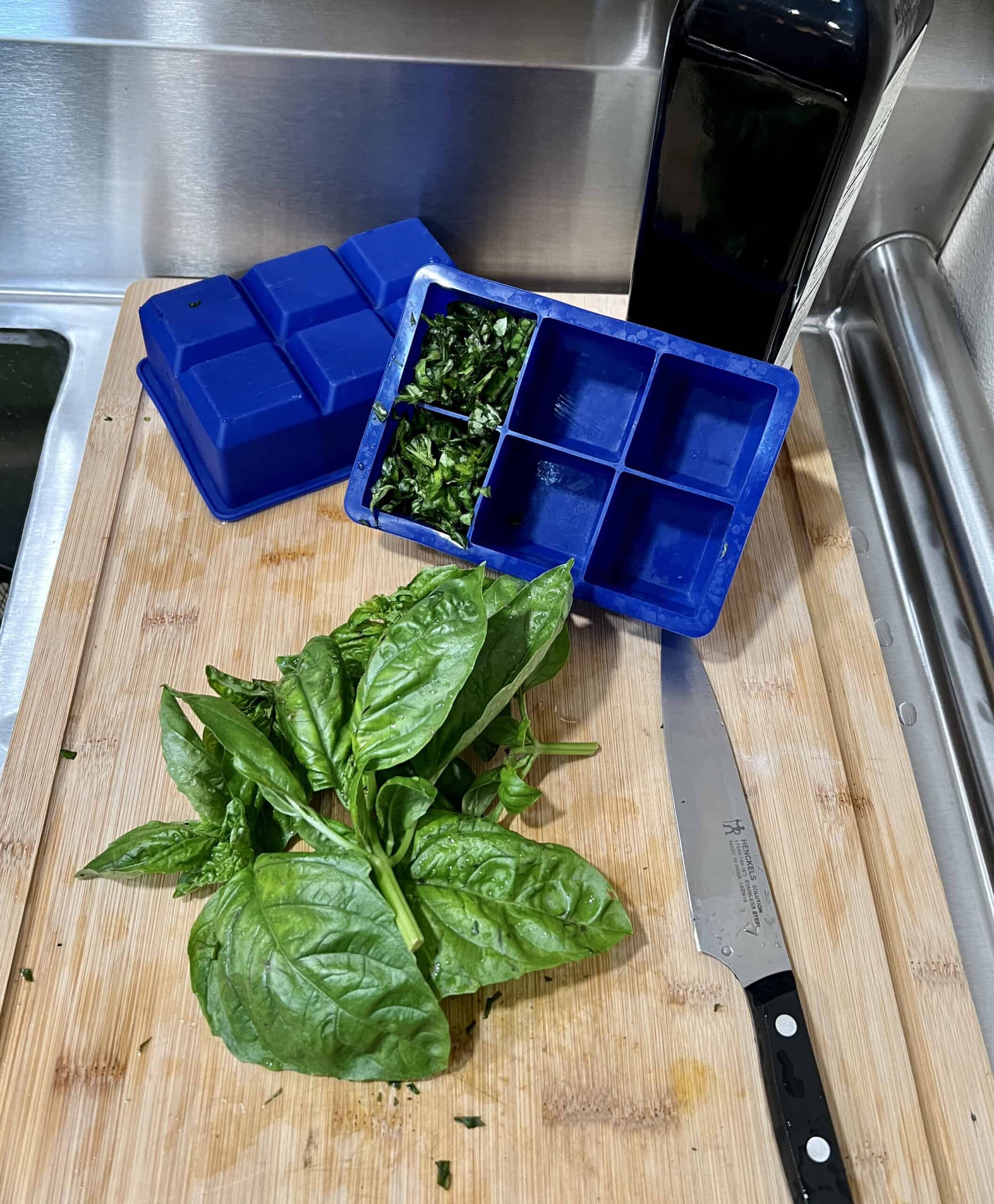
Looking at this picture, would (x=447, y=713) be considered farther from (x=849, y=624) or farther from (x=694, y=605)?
(x=849, y=624)

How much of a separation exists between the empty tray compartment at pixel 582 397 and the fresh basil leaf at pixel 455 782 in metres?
0.30

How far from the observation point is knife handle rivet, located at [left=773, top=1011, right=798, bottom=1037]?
0.70 m

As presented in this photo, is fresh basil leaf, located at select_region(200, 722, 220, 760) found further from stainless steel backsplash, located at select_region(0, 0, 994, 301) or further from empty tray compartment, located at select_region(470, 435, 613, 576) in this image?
stainless steel backsplash, located at select_region(0, 0, 994, 301)

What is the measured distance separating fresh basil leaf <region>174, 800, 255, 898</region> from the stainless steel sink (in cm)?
29

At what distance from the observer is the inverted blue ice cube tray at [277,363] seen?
0.93 m

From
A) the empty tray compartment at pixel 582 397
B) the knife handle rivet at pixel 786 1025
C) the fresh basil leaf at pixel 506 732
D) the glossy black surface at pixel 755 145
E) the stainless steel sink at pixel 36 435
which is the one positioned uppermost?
the glossy black surface at pixel 755 145

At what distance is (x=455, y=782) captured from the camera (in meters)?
0.79

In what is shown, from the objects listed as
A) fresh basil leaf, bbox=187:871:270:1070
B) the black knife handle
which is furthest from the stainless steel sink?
the black knife handle

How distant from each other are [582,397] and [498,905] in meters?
0.46

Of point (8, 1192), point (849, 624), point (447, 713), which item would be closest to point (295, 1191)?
point (8, 1192)

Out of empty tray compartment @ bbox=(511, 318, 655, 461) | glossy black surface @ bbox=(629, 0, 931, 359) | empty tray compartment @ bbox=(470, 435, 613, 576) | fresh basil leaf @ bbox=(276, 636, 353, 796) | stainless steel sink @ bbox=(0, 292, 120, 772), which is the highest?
glossy black surface @ bbox=(629, 0, 931, 359)

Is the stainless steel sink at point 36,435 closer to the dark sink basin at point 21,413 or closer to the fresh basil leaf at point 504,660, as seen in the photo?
the dark sink basin at point 21,413

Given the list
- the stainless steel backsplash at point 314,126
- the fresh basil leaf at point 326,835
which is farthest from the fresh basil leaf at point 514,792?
the stainless steel backsplash at point 314,126

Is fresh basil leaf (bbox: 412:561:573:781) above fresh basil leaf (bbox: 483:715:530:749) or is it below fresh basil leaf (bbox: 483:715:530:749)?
above
